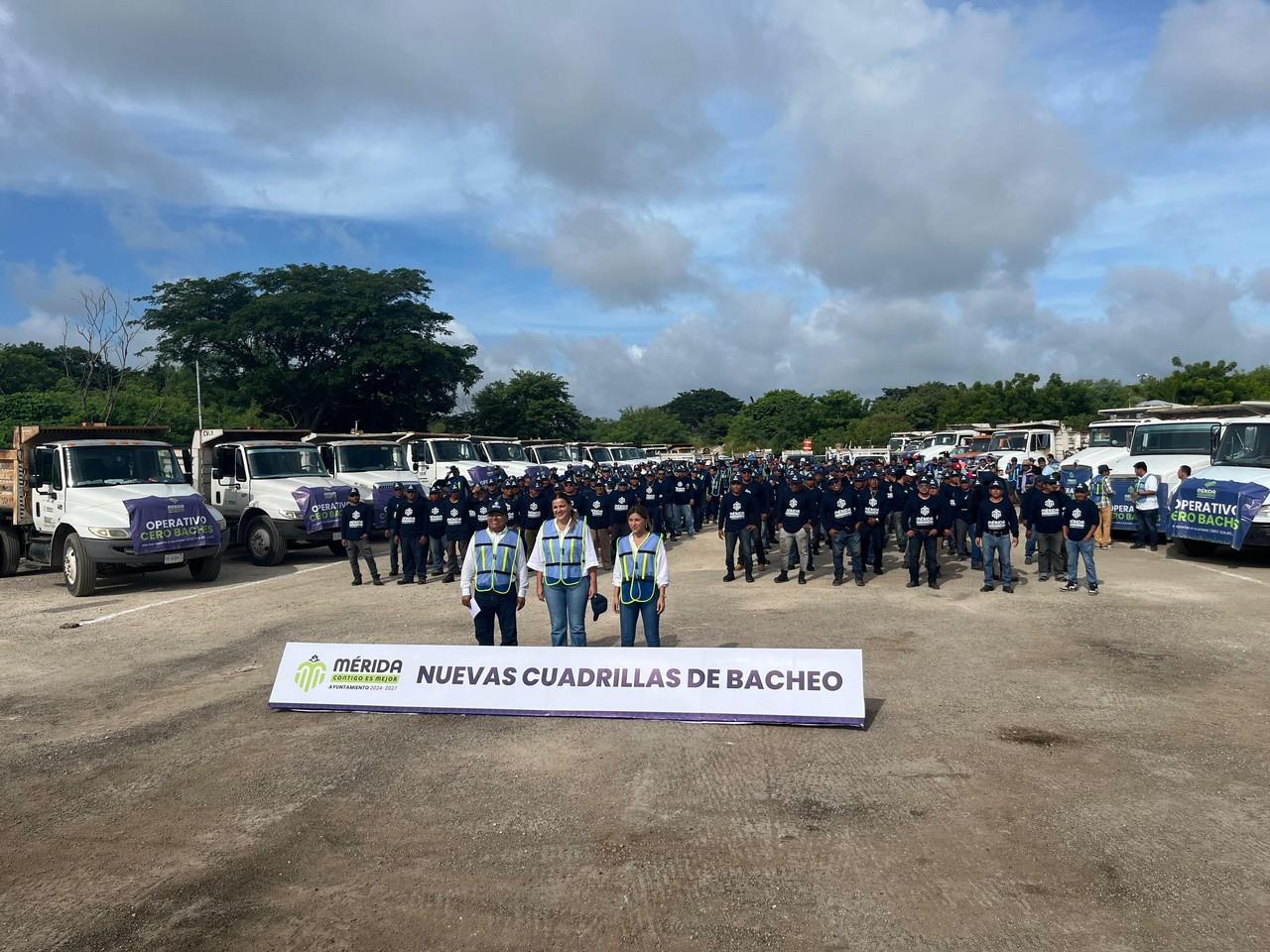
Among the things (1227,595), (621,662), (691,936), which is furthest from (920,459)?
(691,936)

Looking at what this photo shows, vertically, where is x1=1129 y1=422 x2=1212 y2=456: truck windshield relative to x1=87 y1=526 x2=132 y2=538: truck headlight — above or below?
above

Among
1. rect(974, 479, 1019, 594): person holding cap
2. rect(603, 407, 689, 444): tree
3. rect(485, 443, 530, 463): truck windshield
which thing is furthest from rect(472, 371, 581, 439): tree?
rect(974, 479, 1019, 594): person holding cap

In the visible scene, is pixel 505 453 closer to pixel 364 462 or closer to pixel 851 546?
pixel 364 462

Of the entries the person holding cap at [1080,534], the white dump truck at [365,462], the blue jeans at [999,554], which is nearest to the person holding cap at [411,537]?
the white dump truck at [365,462]

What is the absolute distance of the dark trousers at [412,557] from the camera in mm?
13828

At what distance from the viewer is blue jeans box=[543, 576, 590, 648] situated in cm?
775

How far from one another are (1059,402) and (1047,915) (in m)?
52.3

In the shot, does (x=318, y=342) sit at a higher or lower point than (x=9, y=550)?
higher

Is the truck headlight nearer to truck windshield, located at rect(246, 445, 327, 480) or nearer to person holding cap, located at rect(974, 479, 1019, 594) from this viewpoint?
truck windshield, located at rect(246, 445, 327, 480)

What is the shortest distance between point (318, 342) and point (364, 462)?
85.2 ft

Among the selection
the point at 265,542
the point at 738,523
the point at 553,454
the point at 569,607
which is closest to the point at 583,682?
the point at 569,607

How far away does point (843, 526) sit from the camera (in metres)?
13.0

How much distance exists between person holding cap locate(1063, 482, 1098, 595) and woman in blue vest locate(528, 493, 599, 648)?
24.4 feet

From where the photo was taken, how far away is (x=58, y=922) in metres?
4.14
